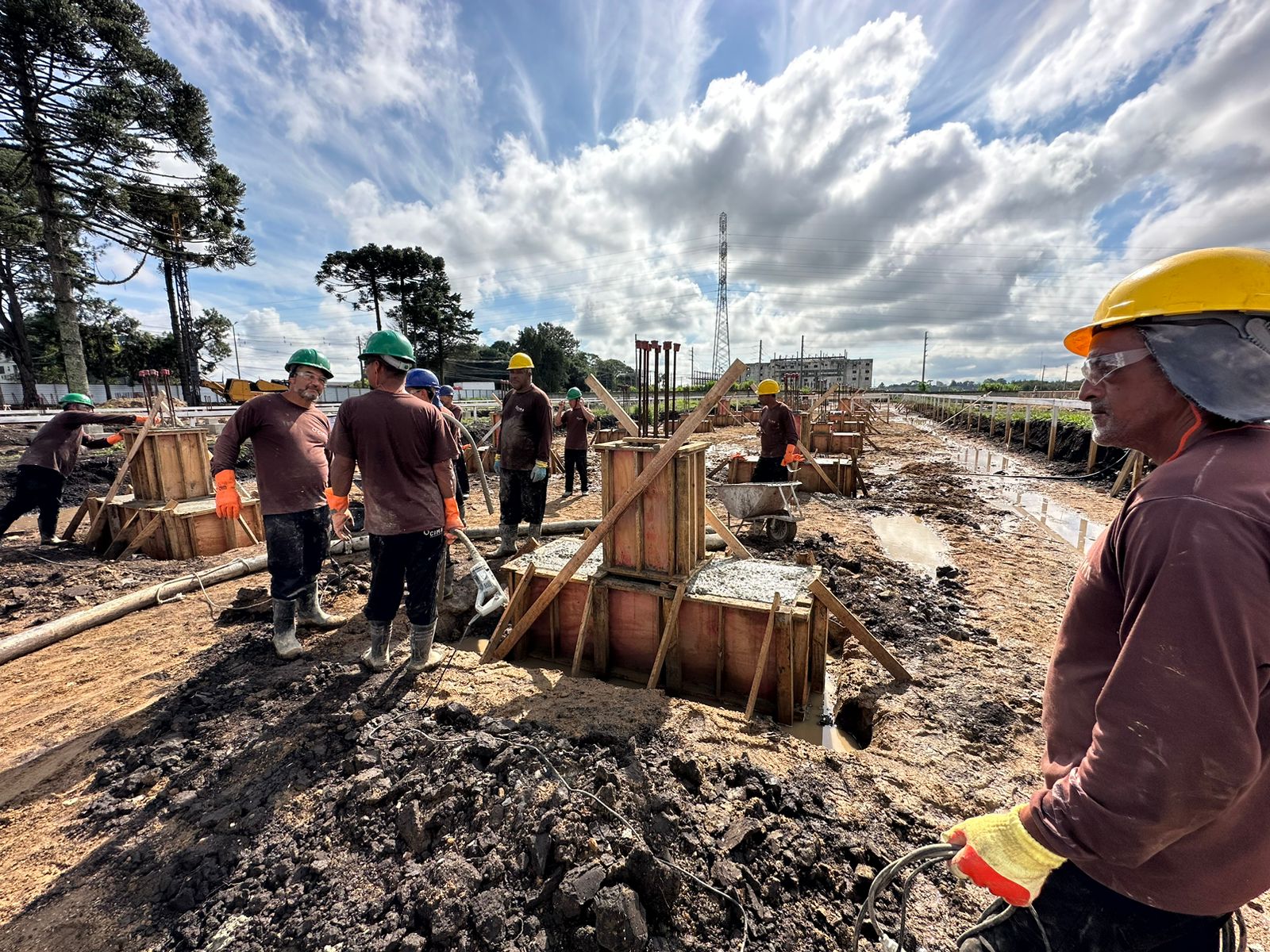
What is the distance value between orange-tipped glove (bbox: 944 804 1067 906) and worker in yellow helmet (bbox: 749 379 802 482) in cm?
684

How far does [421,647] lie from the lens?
3805 mm

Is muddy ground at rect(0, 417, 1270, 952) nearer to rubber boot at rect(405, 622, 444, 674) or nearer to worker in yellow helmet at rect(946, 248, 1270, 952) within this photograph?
rubber boot at rect(405, 622, 444, 674)

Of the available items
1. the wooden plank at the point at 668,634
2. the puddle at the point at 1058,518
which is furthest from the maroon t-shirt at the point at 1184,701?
the puddle at the point at 1058,518

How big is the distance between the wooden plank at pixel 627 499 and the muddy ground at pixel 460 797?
13.6 inches

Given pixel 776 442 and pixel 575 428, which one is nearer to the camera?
pixel 776 442

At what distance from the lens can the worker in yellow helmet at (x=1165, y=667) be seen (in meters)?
0.86

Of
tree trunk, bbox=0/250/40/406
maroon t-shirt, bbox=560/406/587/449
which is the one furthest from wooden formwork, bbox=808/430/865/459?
tree trunk, bbox=0/250/40/406

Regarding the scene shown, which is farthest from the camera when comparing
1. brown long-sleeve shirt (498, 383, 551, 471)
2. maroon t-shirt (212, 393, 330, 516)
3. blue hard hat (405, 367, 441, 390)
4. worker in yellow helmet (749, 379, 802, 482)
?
worker in yellow helmet (749, 379, 802, 482)

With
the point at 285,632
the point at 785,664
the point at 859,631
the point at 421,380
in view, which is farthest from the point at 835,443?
the point at 285,632

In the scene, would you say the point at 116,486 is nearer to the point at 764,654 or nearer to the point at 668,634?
the point at 668,634

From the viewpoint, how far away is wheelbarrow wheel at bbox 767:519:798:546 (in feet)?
24.5

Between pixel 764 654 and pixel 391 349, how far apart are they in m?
3.36

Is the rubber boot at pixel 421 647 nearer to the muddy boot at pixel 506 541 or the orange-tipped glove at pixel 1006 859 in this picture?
the muddy boot at pixel 506 541

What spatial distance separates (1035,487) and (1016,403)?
14.7 meters
